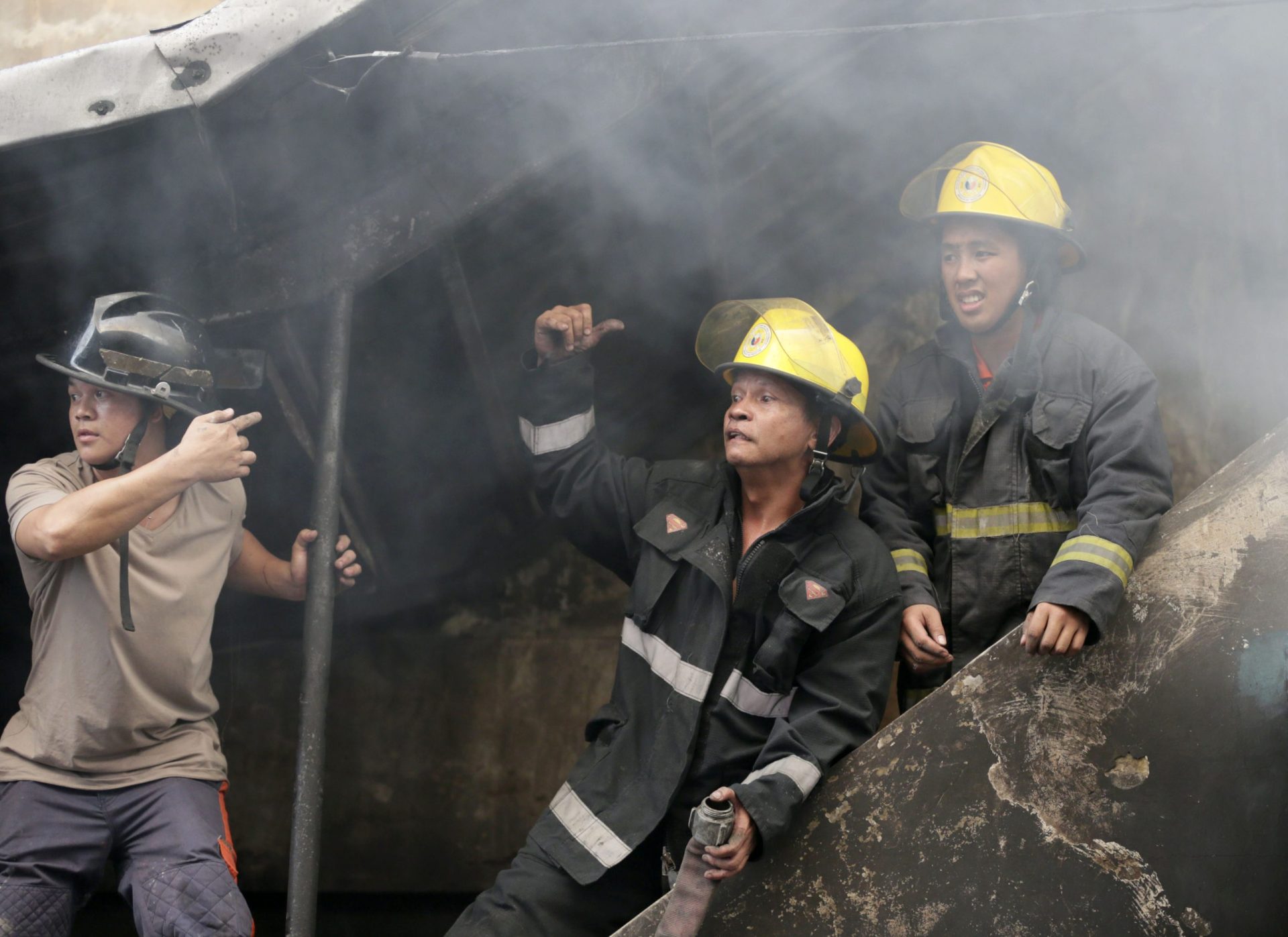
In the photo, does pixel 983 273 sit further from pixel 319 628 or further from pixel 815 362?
pixel 319 628

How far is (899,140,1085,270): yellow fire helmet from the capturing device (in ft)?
10.2

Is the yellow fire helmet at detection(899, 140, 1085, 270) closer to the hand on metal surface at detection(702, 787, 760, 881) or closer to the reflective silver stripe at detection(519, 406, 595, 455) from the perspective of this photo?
the reflective silver stripe at detection(519, 406, 595, 455)

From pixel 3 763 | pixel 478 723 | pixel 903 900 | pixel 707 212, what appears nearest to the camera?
pixel 903 900

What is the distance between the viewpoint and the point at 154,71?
2.62 metres

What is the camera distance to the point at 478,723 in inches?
181

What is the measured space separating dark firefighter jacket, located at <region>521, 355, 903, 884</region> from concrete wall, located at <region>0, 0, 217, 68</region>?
4932mm

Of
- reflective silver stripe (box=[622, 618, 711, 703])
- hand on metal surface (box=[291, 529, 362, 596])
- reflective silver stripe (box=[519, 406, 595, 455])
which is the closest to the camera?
reflective silver stripe (box=[622, 618, 711, 703])

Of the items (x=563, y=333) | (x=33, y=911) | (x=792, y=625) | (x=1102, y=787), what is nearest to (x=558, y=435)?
(x=563, y=333)

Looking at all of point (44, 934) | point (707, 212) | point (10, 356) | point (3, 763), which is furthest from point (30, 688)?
point (707, 212)

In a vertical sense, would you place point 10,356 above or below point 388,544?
above

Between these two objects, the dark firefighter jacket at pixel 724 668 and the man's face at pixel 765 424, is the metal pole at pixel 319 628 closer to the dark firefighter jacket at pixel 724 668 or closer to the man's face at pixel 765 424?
the dark firefighter jacket at pixel 724 668

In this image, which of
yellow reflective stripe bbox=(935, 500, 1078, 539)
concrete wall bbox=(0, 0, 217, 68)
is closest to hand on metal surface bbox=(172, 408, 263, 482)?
yellow reflective stripe bbox=(935, 500, 1078, 539)

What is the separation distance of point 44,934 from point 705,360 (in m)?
2.23

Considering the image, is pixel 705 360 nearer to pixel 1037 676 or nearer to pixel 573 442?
pixel 573 442
